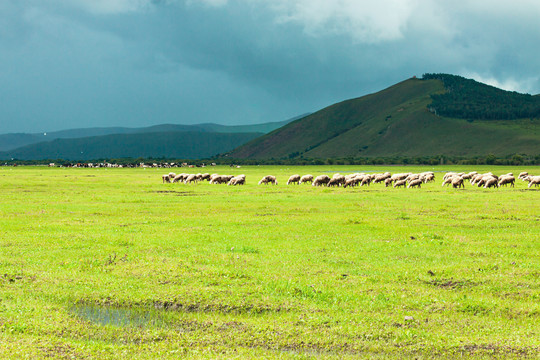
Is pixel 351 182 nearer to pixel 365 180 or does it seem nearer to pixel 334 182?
pixel 334 182

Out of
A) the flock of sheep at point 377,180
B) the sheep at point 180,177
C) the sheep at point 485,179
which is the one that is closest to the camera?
the sheep at point 485,179

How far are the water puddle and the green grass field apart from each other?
4 centimetres

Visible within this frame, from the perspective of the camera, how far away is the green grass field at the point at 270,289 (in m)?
8.18

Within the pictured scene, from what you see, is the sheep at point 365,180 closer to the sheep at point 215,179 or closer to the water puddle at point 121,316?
the sheep at point 215,179

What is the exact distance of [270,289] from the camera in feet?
35.9

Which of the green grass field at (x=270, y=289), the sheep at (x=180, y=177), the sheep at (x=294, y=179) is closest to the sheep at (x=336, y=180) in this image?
the sheep at (x=294, y=179)

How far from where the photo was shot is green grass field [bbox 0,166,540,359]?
8.18m

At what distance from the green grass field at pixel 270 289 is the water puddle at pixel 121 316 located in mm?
38

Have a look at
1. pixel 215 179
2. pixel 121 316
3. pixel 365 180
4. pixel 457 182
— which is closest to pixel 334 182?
pixel 365 180

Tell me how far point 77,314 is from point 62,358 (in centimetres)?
233

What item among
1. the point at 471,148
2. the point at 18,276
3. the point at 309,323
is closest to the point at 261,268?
the point at 309,323

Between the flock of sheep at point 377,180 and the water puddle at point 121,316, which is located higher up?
the flock of sheep at point 377,180

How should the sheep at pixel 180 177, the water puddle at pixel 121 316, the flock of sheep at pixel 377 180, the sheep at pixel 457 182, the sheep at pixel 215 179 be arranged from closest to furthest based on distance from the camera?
the water puddle at pixel 121 316 → the sheep at pixel 457 182 → the flock of sheep at pixel 377 180 → the sheep at pixel 215 179 → the sheep at pixel 180 177

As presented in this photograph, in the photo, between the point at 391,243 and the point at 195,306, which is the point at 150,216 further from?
the point at 195,306
